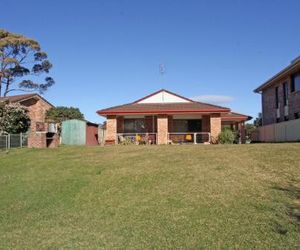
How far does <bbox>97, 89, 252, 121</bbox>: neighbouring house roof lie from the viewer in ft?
102

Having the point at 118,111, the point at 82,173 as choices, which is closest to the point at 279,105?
the point at 118,111

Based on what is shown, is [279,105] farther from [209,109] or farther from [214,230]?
[214,230]

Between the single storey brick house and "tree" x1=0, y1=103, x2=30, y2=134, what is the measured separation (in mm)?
6620

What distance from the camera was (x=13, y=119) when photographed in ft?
106

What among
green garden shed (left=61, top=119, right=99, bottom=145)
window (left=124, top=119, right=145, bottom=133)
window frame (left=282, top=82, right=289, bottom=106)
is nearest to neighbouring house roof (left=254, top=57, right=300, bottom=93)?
window frame (left=282, top=82, right=289, bottom=106)

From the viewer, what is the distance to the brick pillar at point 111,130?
103ft

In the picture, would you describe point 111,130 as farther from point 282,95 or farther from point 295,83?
point 295,83

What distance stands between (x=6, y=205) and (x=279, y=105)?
25587mm

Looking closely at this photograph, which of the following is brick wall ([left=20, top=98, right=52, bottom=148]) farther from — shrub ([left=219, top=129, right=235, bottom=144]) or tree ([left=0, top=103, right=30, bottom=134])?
shrub ([left=219, top=129, right=235, bottom=144])

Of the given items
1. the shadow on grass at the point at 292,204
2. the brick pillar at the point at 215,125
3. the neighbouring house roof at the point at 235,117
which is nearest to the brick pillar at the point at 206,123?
the brick pillar at the point at 215,125

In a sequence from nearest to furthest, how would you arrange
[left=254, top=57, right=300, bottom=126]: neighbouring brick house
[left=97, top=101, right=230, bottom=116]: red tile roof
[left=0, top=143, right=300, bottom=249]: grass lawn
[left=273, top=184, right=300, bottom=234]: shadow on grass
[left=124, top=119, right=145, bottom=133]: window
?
[left=0, top=143, right=300, bottom=249]: grass lawn
[left=273, top=184, right=300, bottom=234]: shadow on grass
[left=254, top=57, right=300, bottom=126]: neighbouring brick house
[left=97, top=101, right=230, bottom=116]: red tile roof
[left=124, top=119, right=145, bottom=133]: window

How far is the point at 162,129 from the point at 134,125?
10.1ft

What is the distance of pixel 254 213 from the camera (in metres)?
8.89

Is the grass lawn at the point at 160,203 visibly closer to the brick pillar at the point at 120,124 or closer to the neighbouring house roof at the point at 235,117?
the brick pillar at the point at 120,124
